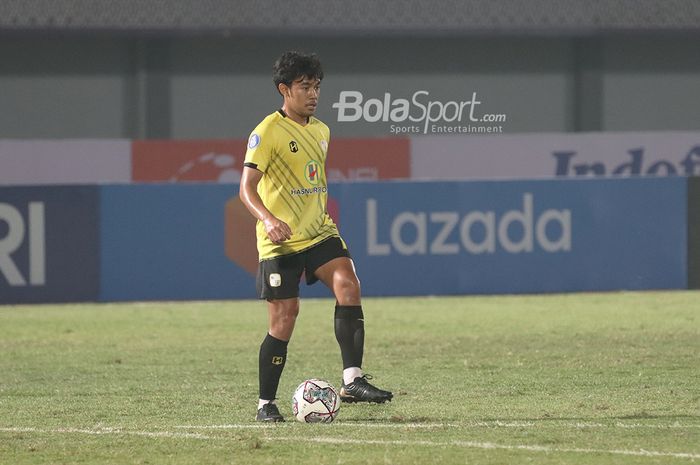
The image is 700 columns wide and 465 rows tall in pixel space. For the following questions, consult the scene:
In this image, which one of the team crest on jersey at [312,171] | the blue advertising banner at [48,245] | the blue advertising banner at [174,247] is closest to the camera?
the team crest on jersey at [312,171]

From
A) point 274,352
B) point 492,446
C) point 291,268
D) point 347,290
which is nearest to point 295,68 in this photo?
point 291,268

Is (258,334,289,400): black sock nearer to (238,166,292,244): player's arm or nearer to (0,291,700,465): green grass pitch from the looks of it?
(0,291,700,465): green grass pitch

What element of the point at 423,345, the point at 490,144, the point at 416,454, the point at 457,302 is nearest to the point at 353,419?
the point at 416,454

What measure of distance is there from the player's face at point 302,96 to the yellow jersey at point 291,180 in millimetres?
83

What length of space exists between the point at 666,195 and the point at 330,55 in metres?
13.3

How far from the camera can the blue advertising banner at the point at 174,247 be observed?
59.6ft

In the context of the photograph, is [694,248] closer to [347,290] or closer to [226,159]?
[347,290]

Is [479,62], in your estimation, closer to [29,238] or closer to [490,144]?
[490,144]

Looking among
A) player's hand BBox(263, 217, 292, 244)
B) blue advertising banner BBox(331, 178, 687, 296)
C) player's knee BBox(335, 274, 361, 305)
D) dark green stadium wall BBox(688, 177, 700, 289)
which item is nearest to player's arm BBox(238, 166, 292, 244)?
player's hand BBox(263, 217, 292, 244)

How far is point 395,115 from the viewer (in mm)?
30219

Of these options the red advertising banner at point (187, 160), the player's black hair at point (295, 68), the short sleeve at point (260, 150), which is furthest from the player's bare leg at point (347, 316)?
the red advertising banner at point (187, 160)

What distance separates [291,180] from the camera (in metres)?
8.68

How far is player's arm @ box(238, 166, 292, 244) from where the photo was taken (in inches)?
325

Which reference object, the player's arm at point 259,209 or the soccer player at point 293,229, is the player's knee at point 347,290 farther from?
the player's arm at point 259,209
